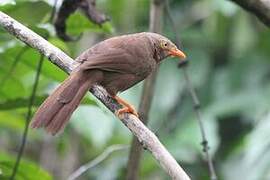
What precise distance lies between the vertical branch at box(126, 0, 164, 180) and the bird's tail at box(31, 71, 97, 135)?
0.53 m

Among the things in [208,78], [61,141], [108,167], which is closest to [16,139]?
[61,141]

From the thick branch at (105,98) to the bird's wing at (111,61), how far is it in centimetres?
8

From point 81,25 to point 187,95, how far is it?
5.22 feet

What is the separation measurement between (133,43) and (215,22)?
6.72 ft

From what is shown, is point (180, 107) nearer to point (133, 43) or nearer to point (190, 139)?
point (190, 139)

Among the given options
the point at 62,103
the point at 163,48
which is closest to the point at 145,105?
the point at 163,48

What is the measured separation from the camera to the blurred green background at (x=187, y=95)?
3.70 meters

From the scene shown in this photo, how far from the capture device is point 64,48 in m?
3.81

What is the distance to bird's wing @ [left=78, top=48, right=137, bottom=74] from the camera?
3.03 metres

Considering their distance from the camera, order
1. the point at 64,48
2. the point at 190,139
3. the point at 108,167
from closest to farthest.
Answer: the point at 64,48, the point at 190,139, the point at 108,167

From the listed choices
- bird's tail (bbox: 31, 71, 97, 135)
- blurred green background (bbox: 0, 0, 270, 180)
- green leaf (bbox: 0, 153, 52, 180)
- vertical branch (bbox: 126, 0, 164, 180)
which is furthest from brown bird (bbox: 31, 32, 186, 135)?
green leaf (bbox: 0, 153, 52, 180)

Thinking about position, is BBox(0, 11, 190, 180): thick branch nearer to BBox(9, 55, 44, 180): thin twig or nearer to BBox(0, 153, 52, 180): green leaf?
BBox(9, 55, 44, 180): thin twig

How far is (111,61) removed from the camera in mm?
3090

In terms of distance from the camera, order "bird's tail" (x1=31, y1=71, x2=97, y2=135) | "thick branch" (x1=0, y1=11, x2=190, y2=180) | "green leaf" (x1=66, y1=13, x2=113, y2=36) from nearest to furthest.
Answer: "thick branch" (x1=0, y1=11, x2=190, y2=180) < "bird's tail" (x1=31, y1=71, x2=97, y2=135) < "green leaf" (x1=66, y1=13, x2=113, y2=36)
